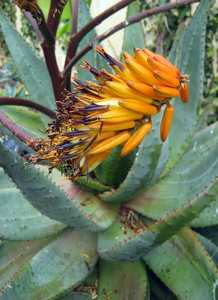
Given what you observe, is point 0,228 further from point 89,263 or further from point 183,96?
point 183,96

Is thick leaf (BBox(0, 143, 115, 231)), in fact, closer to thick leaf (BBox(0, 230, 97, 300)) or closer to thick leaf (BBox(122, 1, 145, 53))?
thick leaf (BBox(0, 230, 97, 300))

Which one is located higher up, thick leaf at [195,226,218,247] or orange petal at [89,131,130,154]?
orange petal at [89,131,130,154]

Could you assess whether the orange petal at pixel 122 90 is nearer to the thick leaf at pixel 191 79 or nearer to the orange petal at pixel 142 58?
the orange petal at pixel 142 58

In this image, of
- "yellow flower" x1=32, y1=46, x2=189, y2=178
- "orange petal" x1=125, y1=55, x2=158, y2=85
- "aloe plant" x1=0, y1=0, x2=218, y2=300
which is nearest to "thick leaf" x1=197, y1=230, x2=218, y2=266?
"aloe plant" x1=0, y1=0, x2=218, y2=300

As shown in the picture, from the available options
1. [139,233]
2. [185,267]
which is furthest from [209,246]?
[139,233]

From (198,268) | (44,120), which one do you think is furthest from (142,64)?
(44,120)
